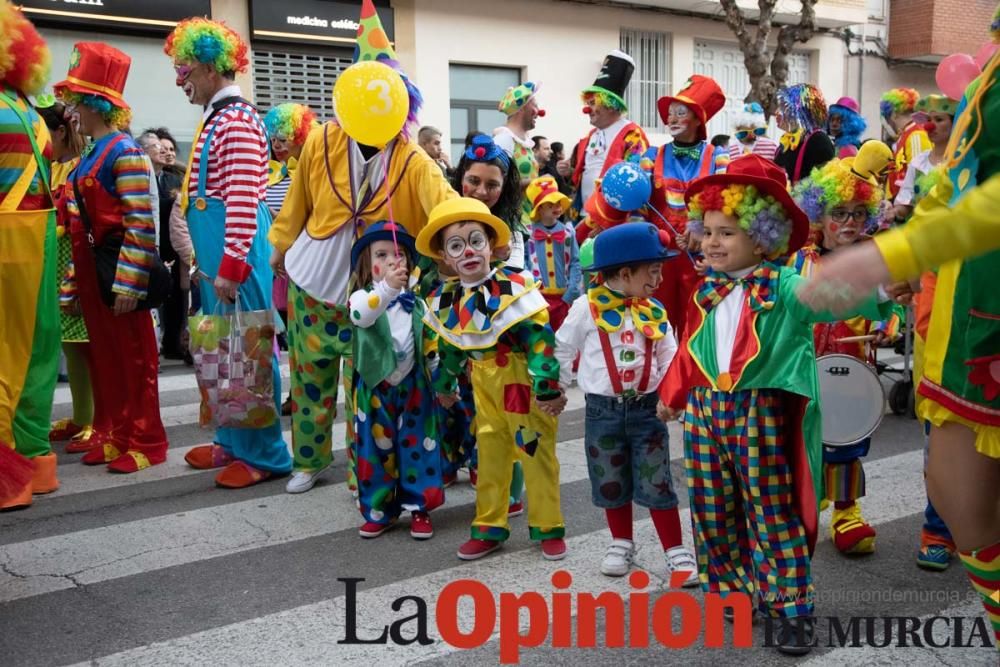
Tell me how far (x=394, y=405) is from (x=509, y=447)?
25.1 inches

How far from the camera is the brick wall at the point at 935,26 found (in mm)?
22797

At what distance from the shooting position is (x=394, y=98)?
4.30m

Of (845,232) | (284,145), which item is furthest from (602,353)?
(284,145)

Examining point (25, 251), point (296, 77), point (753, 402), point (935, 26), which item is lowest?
point (753, 402)

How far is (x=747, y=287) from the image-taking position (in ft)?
10.8

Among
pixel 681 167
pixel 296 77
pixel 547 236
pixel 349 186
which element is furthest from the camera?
pixel 296 77

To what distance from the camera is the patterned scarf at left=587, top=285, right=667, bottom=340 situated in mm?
3801

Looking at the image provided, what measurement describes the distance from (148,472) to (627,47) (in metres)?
16.2

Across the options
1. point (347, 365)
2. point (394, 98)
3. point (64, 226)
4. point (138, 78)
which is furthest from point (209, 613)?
point (138, 78)

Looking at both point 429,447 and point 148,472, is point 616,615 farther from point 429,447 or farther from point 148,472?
point 148,472

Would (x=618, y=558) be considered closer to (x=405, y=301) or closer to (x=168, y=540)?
(x=405, y=301)

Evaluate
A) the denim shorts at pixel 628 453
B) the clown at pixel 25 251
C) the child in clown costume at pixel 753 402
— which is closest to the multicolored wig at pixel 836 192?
the child in clown costume at pixel 753 402

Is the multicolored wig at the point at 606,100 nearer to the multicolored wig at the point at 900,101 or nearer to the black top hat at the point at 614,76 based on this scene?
the black top hat at the point at 614,76

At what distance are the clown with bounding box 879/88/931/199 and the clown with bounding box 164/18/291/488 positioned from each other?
430 cm
